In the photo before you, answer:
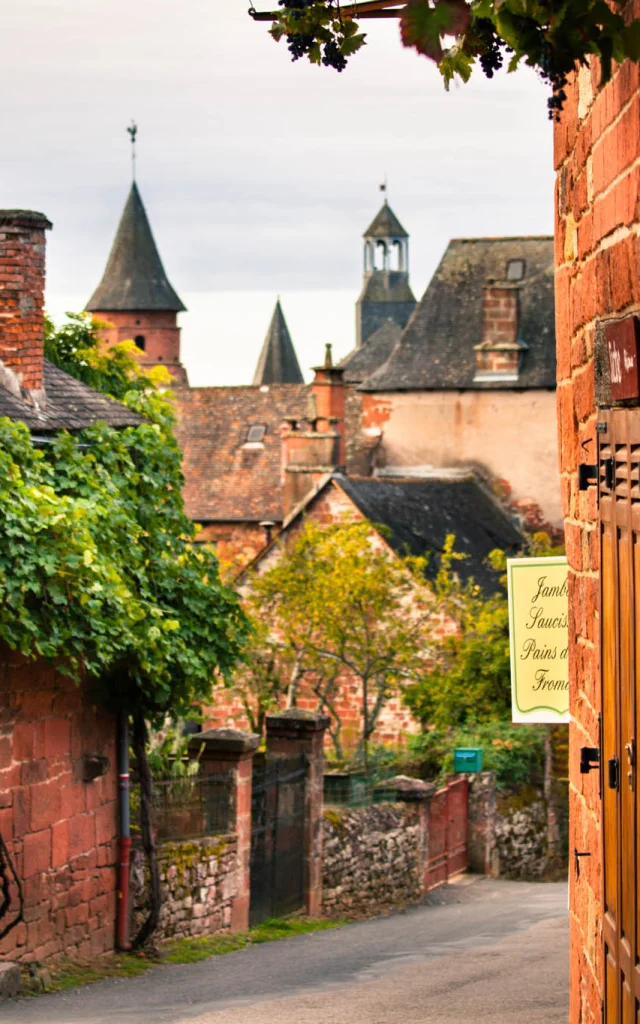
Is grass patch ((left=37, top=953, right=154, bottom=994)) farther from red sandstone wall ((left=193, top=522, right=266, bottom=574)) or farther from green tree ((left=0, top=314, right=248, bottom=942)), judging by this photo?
red sandstone wall ((left=193, top=522, right=266, bottom=574))

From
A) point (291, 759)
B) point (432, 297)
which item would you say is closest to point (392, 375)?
point (432, 297)

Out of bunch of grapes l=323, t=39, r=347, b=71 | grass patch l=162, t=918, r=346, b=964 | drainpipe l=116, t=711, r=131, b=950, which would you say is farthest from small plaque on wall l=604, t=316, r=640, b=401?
grass patch l=162, t=918, r=346, b=964

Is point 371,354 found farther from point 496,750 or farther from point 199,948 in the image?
point 199,948

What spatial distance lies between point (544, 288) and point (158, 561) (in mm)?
34330

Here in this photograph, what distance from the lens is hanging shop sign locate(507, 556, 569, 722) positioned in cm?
673

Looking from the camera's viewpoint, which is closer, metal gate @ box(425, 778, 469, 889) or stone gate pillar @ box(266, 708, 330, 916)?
stone gate pillar @ box(266, 708, 330, 916)

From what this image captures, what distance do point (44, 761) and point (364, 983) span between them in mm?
3042

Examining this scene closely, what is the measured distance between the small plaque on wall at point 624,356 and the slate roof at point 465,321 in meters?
41.4

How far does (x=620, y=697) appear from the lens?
407 centimetres

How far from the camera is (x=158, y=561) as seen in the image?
48.5ft

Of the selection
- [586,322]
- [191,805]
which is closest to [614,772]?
[586,322]

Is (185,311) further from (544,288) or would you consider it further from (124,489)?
(124,489)

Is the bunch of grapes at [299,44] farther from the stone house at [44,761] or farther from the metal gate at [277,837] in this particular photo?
the metal gate at [277,837]

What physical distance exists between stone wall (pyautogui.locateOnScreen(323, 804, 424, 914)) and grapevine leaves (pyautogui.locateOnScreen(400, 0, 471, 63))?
15.3 m
